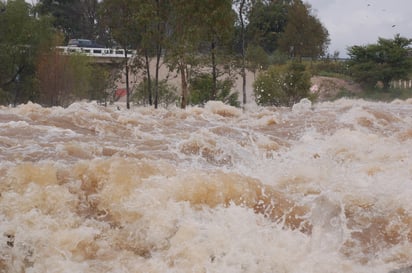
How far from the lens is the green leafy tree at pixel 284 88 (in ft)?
73.4

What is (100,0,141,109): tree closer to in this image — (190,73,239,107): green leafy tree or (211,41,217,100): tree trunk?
(190,73,239,107): green leafy tree

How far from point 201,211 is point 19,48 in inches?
752

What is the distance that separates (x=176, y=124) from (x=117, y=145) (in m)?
3.09

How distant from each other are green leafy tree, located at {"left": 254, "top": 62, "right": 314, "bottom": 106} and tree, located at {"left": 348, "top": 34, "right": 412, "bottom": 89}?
8.24 m

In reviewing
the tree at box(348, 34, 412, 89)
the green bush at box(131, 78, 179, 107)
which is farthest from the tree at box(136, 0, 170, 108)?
the tree at box(348, 34, 412, 89)

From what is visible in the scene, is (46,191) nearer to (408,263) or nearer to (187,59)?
(408,263)

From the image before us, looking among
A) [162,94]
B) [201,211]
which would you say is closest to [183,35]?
[162,94]

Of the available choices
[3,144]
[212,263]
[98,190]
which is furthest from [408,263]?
[3,144]

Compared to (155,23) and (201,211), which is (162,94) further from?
(201,211)

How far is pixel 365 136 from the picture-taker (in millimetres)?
8859

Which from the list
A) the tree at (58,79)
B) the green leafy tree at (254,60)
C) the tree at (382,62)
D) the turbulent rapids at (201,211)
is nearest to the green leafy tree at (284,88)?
the green leafy tree at (254,60)

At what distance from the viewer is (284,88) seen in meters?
22.5

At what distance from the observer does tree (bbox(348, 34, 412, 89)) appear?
96.8 feet

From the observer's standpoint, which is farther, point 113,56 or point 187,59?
point 113,56
